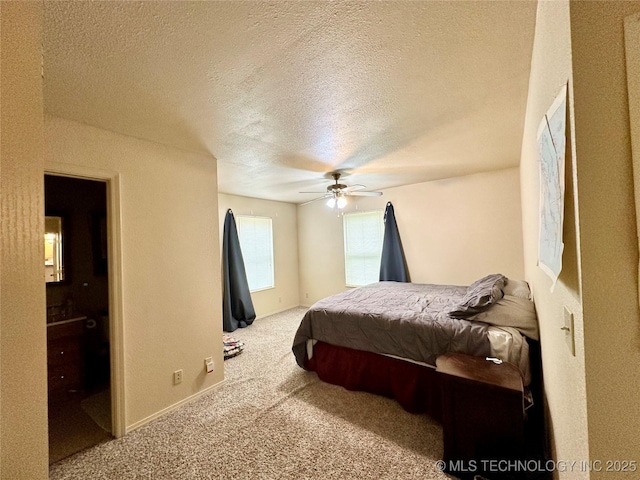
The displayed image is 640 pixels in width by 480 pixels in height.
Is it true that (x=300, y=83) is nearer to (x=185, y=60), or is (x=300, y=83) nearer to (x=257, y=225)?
(x=185, y=60)

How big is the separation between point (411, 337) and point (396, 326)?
147 mm

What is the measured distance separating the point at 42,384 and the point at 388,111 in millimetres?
2099

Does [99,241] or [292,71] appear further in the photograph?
[99,241]

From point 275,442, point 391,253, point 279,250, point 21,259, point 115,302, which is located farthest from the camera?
point 279,250

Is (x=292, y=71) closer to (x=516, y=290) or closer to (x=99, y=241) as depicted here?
(x=516, y=290)

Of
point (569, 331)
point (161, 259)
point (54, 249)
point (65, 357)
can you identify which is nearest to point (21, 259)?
point (569, 331)

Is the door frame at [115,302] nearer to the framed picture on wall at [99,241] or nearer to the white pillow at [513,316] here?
the framed picture on wall at [99,241]

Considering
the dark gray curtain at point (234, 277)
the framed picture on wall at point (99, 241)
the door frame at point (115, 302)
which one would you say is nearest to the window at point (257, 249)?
the dark gray curtain at point (234, 277)

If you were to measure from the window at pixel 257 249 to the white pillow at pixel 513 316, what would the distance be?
385 cm

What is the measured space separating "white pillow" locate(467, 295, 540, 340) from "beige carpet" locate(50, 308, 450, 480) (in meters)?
0.91

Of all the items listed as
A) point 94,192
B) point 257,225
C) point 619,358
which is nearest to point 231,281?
point 257,225

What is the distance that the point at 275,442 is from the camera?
1.85 m

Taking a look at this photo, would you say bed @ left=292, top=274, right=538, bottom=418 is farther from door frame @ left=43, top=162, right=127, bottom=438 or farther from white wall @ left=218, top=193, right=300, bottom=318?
white wall @ left=218, top=193, right=300, bottom=318

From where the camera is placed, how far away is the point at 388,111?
1.91 metres
